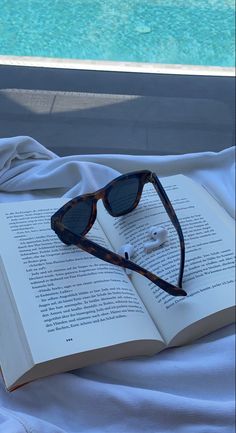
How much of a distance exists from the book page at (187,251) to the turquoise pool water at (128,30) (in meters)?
0.35

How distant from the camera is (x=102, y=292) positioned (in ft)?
1.03

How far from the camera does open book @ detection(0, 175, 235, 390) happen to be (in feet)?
0.94

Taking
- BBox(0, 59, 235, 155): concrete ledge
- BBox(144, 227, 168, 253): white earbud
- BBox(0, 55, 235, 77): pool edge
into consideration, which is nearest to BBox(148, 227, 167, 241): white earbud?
BBox(144, 227, 168, 253): white earbud

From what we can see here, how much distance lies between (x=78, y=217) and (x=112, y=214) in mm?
26

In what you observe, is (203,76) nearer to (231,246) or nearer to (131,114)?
(131,114)

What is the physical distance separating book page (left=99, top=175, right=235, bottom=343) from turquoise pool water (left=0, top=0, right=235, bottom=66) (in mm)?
352

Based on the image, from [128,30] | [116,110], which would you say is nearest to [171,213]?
[116,110]

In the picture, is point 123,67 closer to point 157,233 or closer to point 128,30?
point 128,30

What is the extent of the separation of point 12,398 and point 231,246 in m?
0.14

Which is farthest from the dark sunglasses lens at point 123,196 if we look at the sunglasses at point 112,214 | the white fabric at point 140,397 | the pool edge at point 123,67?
the pool edge at point 123,67

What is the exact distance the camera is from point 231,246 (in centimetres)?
32

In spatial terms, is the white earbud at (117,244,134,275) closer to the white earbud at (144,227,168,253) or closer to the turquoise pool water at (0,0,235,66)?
the white earbud at (144,227,168,253)

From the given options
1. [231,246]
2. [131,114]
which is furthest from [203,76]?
[231,246]

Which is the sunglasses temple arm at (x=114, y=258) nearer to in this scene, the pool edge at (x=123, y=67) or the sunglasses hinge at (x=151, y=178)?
the sunglasses hinge at (x=151, y=178)
